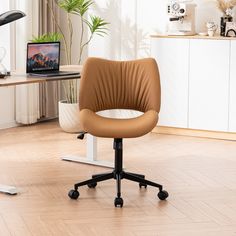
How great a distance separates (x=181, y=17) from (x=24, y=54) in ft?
5.60

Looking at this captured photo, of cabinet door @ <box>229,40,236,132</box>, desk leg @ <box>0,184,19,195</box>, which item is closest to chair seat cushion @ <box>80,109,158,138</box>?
desk leg @ <box>0,184,19,195</box>

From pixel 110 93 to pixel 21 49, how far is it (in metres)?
2.47

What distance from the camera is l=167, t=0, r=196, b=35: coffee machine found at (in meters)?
7.10

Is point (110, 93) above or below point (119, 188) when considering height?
above

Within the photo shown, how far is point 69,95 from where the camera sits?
7.56 m

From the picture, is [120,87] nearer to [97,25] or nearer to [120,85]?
[120,85]

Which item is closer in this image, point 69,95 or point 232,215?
point 232,215

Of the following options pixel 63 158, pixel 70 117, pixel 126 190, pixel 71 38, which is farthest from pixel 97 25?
pixel 126 190

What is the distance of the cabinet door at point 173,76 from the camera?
7.08 m

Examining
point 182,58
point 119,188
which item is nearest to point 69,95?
point 182,58

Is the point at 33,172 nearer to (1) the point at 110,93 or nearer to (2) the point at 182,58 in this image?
(1) the point at 110,93

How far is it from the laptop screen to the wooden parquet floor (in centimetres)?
85

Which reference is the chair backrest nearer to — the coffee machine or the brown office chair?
the brown office chair

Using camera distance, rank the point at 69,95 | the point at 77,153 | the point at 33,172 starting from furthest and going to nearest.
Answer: the point at 69,95, the point at 77,153, the point at 33,172
